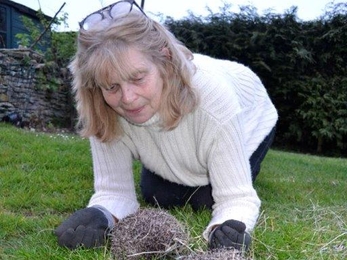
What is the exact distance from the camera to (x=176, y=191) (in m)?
2.62

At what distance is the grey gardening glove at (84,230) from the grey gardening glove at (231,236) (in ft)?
1.44

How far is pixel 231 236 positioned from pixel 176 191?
880 millimetres

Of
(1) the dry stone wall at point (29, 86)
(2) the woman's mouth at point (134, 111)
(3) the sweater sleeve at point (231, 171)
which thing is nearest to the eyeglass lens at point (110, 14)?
(2) the woman's mouth at point (134, 111)

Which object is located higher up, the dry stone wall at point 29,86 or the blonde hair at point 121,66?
the blonde hair at point 121,66

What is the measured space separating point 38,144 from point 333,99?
5.39 meters

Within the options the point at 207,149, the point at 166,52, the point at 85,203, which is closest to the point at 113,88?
the point at 166,52

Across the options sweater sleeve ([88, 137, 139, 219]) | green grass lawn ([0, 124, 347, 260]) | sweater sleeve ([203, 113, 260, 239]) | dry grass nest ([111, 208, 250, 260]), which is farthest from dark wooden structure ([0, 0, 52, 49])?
dry grass nest ([111, 208, 250, 260])

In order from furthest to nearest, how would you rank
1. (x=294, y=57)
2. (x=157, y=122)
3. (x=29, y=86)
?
(x=294, y=57), (x=29, y=86), (x=157, y=122)

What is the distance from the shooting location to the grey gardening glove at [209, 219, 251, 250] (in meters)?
1.74

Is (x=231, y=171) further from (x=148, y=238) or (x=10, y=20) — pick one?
(x=10, y=20)

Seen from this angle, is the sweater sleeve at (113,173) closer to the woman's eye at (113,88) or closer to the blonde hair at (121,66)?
the blonde hair at (121,66)

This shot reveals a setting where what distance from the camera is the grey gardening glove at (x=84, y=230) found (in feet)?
6.26

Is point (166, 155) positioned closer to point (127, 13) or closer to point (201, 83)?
point (201, 83)

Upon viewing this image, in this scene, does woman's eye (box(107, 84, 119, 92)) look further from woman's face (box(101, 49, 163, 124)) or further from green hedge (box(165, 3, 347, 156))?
green hedge (box(165, 3, 347, 156))
